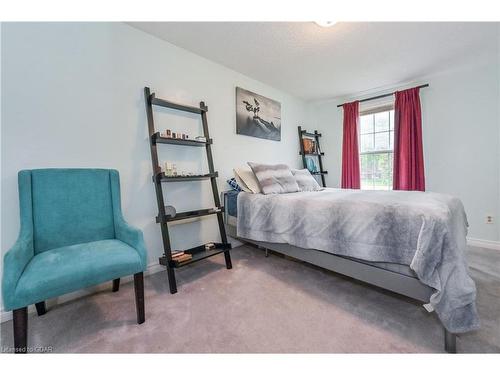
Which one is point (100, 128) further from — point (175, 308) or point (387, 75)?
point (387, 75)

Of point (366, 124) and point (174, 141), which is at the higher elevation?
point (366, 124)

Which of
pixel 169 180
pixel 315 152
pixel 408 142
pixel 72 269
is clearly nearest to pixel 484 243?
pixel 408 142

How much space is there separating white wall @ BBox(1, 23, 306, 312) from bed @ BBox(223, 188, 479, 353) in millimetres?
1007

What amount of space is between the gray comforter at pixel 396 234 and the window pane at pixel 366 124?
2343mm

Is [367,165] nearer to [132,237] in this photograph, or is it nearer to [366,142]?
[366,142]

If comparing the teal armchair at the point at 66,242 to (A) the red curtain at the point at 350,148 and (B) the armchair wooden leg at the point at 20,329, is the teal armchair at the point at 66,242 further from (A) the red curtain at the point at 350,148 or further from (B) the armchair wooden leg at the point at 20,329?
(A) the red curtain at the point at 350,148

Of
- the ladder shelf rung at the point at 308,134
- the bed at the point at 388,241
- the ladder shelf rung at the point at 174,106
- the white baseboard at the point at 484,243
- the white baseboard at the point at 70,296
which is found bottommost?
the white baseboard at the point at 484,243

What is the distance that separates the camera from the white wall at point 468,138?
2.67 m

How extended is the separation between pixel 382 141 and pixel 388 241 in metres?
2.80

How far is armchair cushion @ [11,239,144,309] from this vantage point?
105 centimetres

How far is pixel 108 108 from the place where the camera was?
186 centimetres

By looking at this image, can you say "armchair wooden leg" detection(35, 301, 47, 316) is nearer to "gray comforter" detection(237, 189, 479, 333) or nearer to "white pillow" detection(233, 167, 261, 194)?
"gray comforter" detection(237, 189, 479, 333)

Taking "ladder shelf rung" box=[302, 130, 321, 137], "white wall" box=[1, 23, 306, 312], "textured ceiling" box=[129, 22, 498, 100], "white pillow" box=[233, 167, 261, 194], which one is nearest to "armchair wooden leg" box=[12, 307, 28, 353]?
"white wall" box=[1, 23, 306, 312]

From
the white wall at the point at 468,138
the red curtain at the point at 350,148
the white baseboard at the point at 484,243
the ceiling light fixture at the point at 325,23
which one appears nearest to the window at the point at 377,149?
the red curtain at the point at 350,148
